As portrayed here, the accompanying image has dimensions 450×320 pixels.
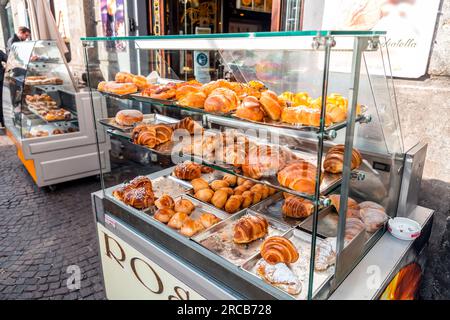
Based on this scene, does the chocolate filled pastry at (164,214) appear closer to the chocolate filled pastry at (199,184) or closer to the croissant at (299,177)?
the chocolate filled pastry at (199,184)

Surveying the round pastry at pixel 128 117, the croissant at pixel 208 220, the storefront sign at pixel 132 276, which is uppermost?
the round pastry at pixel 128 117

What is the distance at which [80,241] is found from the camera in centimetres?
337

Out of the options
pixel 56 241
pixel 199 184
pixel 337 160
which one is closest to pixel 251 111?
pixel 337 160

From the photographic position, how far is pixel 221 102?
156 centimetres

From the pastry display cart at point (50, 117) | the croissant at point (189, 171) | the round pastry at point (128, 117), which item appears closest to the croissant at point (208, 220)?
the croissant at point (189, 171)

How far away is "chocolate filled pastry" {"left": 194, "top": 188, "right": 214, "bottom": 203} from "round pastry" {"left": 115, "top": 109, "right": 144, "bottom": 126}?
685 millimetres

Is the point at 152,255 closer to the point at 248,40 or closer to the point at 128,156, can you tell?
the point at 128,156

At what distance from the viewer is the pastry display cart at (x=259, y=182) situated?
127 centimetres

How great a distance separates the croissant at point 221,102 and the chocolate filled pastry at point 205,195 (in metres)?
0.61

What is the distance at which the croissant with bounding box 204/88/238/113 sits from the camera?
5.11ft

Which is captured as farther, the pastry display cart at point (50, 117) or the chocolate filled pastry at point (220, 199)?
the pastry display cart at point (50, 117)

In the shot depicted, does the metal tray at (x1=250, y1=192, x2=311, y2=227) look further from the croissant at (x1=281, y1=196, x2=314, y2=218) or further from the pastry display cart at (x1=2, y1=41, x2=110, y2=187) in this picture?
the pastry display cart at (x1=2, y1=41, x2=110, y2=187)

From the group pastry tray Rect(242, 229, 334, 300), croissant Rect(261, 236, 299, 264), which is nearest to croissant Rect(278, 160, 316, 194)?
croissant Rect(261, 236, 299, 264)
